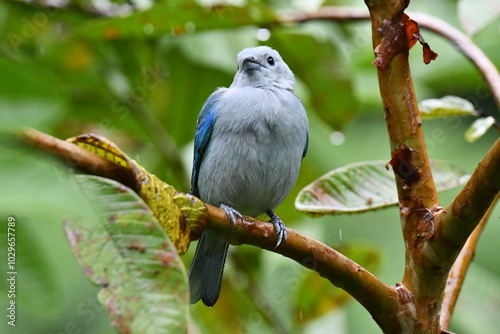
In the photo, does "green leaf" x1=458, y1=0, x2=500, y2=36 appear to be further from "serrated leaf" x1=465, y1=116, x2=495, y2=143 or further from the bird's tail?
the bird's tail

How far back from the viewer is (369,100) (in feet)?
15.8

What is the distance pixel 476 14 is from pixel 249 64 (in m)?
1.17

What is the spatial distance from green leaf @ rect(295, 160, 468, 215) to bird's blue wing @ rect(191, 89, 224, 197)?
40.3 inches

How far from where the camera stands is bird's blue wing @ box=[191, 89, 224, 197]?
3416 mm

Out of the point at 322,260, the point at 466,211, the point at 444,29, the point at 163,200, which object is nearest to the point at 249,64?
the point at 444,29

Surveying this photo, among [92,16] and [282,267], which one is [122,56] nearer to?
[92,16]

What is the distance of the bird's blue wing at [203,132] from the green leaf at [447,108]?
1075mm

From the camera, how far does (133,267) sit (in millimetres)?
1251

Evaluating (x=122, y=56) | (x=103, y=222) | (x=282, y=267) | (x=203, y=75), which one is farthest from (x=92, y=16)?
(x=103, y=222)

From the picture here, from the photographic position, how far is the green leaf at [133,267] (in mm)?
1166

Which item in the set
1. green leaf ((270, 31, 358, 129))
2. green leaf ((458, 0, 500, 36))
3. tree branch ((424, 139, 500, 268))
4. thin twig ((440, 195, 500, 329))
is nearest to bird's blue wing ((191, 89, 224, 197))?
green leaf ((270, 31, 358, 129))

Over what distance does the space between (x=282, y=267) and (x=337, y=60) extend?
1216 millimetres

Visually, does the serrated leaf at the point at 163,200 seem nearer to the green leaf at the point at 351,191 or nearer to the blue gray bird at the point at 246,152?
the green leaf at the point at 351,191

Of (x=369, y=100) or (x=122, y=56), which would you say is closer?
(x=122, y=56)
